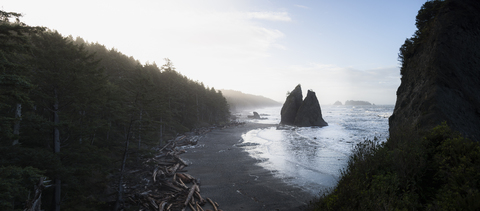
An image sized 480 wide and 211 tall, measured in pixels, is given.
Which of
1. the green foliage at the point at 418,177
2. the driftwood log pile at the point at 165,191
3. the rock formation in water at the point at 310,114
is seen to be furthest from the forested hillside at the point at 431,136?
the rock formation in water at the point at 310,114

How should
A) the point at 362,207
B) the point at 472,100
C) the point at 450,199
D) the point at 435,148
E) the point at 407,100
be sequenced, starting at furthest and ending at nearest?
the point at 407,100
the point at 472,100
the point at 435,148
the point at 362,207
the point at 450,199

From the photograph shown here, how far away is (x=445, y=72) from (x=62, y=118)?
2416cm

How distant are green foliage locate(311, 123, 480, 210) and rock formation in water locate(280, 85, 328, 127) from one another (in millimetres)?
45610

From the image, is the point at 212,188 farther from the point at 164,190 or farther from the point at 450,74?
the point at 450,74

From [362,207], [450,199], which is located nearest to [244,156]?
[362,207]

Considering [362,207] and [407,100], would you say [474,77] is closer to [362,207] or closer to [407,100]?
[407,100]

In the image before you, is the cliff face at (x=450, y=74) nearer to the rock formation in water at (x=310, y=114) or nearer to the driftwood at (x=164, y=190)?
the driftwood at (x=164, y=190)

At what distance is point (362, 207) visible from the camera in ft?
16.7

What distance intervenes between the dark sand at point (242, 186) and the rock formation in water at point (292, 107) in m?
39.0

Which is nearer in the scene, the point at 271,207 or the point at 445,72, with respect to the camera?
the point at 271,207

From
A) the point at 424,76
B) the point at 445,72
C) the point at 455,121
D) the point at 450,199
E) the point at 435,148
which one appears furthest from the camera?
the point at 424,76

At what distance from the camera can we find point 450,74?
11.6 m

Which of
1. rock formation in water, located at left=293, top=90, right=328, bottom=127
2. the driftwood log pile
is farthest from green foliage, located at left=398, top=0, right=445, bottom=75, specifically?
rock formation in water, located at left=293, top=90, right=328, bottom=127

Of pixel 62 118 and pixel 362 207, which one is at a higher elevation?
pixel 62 118
